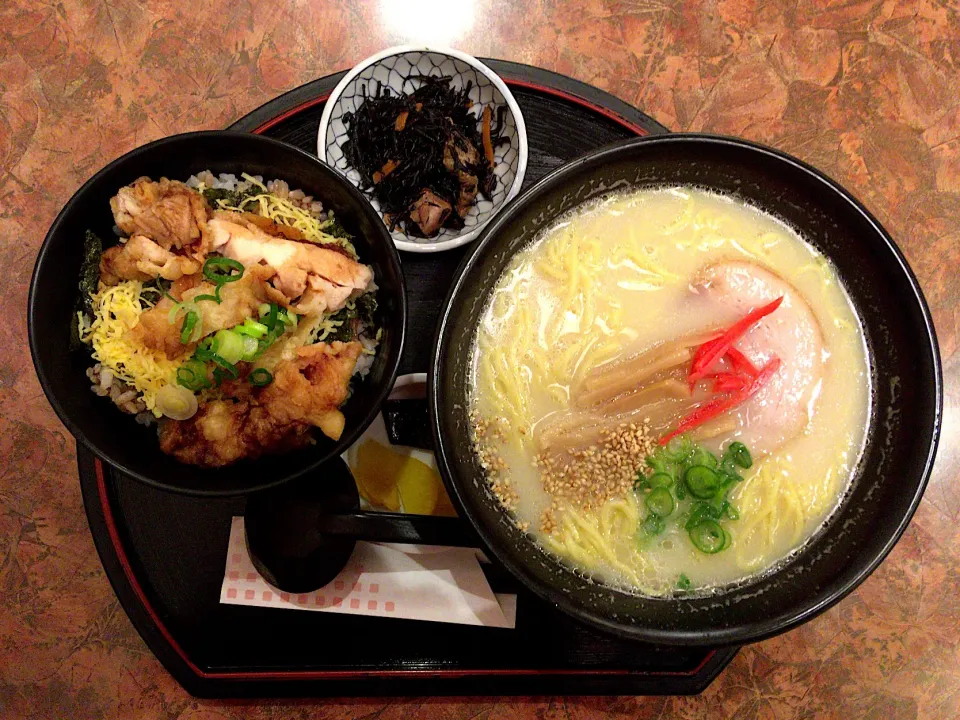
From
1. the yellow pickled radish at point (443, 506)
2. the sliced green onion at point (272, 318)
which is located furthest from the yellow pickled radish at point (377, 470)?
the sliced green onion at point (272, 318)

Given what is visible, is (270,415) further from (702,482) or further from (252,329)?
(702,482)

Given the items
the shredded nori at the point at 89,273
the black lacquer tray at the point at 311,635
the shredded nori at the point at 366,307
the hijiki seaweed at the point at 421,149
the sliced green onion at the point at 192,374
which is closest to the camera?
the sliced green onion at the point at 192,374

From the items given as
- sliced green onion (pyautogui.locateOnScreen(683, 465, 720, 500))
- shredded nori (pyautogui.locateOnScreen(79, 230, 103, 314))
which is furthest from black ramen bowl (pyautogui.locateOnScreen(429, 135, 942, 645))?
shredded nori (pyautogui.locateOnScreen(79, 230, 103, 314))

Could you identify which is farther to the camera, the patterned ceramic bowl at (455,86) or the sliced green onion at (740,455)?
the patterned ceramic bowl at (455,86)

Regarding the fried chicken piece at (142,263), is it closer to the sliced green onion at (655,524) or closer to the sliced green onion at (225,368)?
the sliced green onion at (225,368)

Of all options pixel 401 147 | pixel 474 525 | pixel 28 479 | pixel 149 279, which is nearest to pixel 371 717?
pixel 474 525

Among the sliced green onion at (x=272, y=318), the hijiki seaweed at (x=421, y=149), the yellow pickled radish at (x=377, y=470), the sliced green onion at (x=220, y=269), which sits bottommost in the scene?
the yellow pickled radish at (x=377, y=470)

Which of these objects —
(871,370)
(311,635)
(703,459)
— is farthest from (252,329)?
(871,370)
